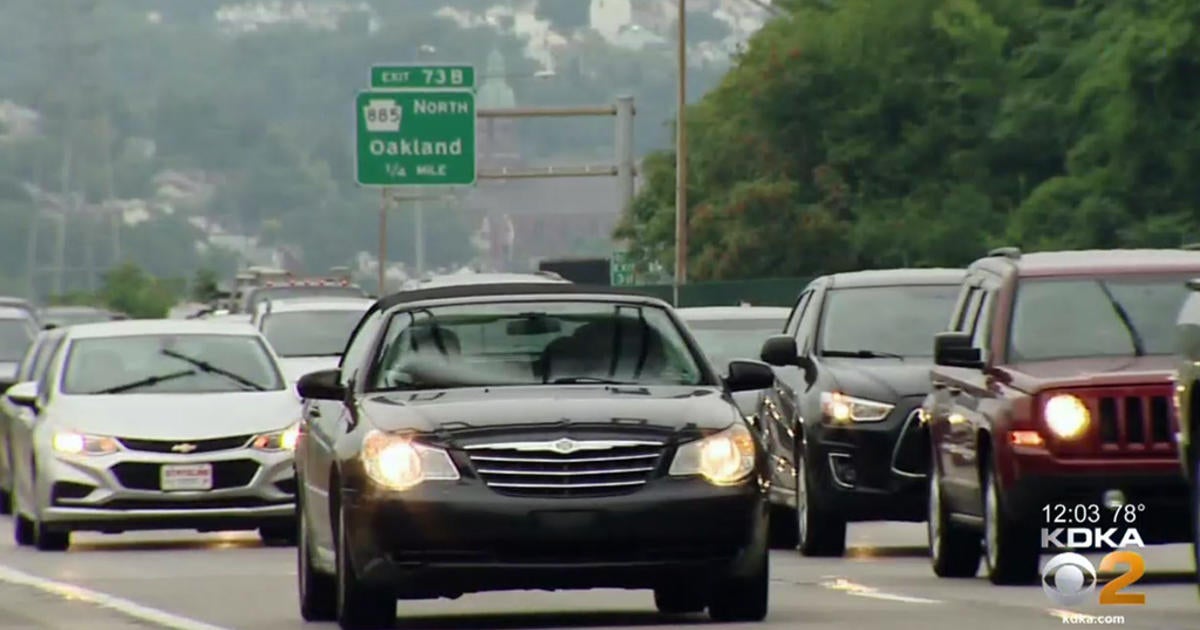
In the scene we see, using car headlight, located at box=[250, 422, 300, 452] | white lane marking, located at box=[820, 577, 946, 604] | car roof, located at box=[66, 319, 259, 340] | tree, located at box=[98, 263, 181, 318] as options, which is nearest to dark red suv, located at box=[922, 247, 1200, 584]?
white lane marking, located at box=[820, 577, 946, 604]

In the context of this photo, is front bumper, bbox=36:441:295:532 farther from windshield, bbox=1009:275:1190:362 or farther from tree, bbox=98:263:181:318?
tree, bbox=98:263:181:318

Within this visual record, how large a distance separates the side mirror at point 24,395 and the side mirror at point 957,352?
8827 millimetres

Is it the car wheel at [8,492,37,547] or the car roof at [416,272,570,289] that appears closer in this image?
the car wheel at [8,492,37,547]

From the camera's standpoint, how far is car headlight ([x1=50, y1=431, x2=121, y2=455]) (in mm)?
23828

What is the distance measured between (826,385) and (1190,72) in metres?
43.1

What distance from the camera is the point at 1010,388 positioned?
17516 mm

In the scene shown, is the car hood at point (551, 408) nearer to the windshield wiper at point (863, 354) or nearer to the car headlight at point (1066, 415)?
the car headlight at point (1066, 415)

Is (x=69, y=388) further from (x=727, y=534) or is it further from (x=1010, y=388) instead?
(x=727, y=534)

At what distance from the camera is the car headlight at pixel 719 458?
14.8 metres

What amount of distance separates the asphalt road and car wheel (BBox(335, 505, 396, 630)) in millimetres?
423

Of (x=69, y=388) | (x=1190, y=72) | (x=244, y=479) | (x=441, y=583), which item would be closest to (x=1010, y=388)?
(x=441, y=583)

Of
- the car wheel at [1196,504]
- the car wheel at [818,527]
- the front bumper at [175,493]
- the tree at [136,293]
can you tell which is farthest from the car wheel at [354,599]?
the tree at [136,293]

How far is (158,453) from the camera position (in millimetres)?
23672

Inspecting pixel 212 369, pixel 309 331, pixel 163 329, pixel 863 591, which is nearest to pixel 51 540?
pixel 212 369
